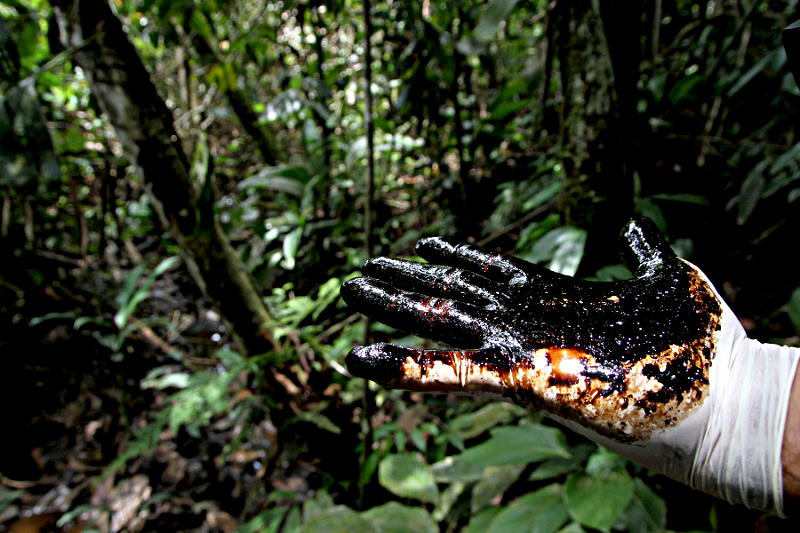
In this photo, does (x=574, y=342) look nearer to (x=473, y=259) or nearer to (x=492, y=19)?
(x=473, y=259)

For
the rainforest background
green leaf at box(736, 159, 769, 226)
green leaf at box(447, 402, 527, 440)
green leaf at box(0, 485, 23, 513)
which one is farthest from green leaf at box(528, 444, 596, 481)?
green leaf at box(0, 485, 23, 513)

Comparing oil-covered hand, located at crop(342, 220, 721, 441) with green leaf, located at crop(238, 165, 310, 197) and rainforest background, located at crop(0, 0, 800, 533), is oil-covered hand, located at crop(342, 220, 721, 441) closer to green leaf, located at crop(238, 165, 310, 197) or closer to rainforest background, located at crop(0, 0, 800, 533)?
rainforest background, located at crop(0, 0, 800, 533)

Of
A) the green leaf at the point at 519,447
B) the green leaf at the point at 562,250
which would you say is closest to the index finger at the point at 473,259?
the green leaf at the point at 562,250

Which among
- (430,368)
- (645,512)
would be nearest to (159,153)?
(430,368)

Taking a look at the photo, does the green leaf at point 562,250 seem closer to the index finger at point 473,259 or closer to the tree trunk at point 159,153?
the index finger at point 473,259

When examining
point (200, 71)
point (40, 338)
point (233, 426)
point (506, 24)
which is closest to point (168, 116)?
point (200, 71)

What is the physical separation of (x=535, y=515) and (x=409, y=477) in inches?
21.4

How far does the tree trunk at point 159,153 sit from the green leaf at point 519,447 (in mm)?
1082

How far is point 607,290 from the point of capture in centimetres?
78

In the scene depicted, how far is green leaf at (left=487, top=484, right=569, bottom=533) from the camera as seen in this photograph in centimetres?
127

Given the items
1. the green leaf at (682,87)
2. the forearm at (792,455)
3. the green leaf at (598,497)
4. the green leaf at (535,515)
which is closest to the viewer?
the forearm at (792,455)

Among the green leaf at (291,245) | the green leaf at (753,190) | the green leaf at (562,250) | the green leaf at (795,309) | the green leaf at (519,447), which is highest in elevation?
the green leaf at (753,190)

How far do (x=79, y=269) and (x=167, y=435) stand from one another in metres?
1.44

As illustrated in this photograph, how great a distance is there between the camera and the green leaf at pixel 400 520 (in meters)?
1.46
